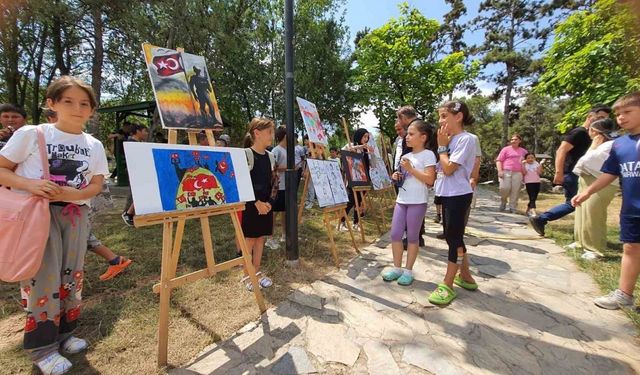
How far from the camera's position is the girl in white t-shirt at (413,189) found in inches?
119

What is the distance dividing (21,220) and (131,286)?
1.71 metres

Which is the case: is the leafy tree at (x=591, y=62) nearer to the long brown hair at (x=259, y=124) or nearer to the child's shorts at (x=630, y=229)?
the child's shorts at (x=630, y=229)

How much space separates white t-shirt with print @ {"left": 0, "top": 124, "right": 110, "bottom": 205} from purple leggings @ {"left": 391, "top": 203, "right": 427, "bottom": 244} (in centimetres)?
263

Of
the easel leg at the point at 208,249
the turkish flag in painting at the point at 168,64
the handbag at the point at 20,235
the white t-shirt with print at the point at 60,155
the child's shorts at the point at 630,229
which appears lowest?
the child's shorts at the point at 630,229

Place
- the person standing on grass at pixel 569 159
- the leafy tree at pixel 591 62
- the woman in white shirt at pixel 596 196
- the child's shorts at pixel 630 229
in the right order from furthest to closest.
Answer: the leafy tree at pixel 591 62 < the person standing on grass at pixel 569 159 < the woman in white shirt at pixel 596 196 < the child's shorts at pixel 630 229

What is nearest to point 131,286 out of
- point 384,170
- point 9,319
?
point 9,319

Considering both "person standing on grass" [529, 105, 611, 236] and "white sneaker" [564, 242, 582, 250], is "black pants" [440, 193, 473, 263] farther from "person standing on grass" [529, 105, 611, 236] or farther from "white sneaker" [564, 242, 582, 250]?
"person standing on grass" [529, 105, 611, 236]

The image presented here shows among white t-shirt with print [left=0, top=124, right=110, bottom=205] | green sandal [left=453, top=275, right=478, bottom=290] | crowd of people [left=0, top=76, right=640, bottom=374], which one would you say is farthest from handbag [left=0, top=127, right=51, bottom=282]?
green sandal [left=453, top=275, right=478, bottom=290]

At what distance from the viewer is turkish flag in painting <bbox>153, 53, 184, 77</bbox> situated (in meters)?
2.48

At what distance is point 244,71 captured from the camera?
44.4 ft

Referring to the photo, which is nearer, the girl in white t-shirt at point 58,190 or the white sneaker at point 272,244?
the girl in white t-shirt at point 58,190

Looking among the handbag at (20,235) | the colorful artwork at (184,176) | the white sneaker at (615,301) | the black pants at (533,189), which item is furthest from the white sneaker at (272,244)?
the black pants at (533,189)

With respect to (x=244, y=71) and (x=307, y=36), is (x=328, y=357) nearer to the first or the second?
(x=244, y=71)

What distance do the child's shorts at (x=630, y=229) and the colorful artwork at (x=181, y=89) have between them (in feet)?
12.0
